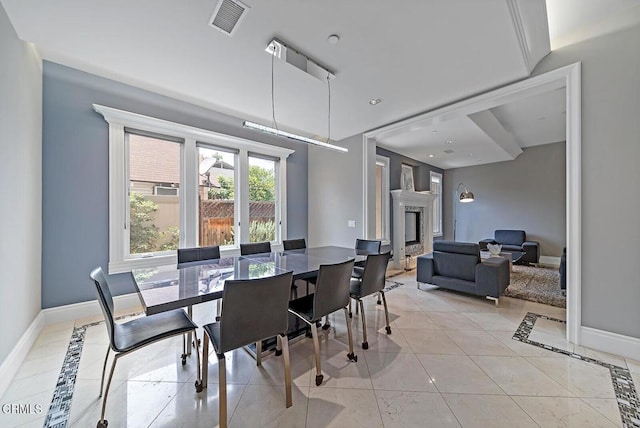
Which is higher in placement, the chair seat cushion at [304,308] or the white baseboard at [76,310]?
the chair seat cushion at [304,308]

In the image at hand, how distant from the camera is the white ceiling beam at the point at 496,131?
4.04 metres

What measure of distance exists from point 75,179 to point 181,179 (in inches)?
44.2

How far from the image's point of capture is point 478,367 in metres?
1.99

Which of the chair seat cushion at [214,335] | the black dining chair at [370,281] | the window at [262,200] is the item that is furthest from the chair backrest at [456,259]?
the chair seat cushion at [214,335]

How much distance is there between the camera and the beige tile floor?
1.49m

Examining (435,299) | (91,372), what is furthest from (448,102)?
(91,372)

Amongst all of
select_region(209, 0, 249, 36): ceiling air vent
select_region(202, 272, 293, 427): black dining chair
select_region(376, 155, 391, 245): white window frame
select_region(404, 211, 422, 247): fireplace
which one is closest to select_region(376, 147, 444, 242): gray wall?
select_region(376, 155, 391, 245): white window frame

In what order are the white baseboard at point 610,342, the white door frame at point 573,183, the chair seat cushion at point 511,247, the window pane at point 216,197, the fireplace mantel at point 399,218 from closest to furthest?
the white baseboard at point 610,342, the white door frame at point 573,183, the window pane at point 216,197, the fireplace mantel at point 399,218, the chair seat cushion at point 511,247

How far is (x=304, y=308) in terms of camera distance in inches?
80.1

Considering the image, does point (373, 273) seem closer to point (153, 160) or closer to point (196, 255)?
point (196, 255)

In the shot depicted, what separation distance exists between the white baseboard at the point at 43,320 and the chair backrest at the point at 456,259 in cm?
434

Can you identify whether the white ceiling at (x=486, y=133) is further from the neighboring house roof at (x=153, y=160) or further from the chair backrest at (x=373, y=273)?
the neighboring house roof at (x=153, y=160)

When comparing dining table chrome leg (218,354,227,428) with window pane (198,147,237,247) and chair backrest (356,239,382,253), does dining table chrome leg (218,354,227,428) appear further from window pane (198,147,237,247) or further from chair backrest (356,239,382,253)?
window pane (198,147,237,247)

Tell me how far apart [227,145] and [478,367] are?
4.26 metres
